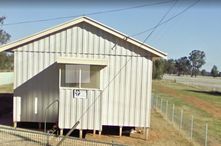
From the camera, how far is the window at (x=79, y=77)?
630 inches

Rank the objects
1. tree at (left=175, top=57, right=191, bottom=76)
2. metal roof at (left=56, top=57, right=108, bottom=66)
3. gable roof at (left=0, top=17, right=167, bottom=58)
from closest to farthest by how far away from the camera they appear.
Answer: metal roof at (left=56, top=57, right=108, bottom=66) < gable roof at (left=0, top=17, right=167, bottom=58) < tree at (left=175, top=57, right=191, bottom=76)

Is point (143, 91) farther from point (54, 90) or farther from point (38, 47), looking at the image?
point (38, 47)

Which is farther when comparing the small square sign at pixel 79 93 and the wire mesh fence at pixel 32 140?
the small square sign at pixel 79 93

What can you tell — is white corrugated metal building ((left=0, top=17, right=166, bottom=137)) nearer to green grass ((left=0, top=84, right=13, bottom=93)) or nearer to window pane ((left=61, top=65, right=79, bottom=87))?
window pane ((left=61, top=65, right=79, bottom=87))

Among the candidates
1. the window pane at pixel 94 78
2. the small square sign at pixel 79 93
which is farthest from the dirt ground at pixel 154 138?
the window pane at pixel 94 78

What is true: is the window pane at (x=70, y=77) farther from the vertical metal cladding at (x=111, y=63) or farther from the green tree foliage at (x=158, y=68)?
the green tree foliage at (x=158, y=68)

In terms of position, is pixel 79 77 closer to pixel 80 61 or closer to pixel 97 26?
pixel 80 61

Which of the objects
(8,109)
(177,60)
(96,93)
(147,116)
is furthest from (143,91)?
(177,60)

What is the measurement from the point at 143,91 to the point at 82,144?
465cm

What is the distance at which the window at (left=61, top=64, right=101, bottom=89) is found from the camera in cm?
1599

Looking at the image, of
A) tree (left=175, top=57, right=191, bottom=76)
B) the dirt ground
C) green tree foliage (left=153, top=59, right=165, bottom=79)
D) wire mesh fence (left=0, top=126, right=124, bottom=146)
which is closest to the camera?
wire mesh fence (left=0, top=126, right=124, bottom=146)

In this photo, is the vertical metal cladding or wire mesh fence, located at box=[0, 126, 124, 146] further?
the vertical metal cladding

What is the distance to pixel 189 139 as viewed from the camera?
16.8 metres

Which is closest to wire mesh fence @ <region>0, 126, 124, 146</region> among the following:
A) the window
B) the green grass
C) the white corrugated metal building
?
the white corrugated metal building
